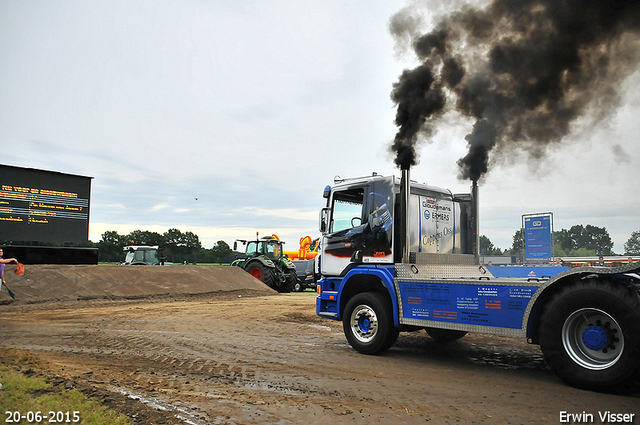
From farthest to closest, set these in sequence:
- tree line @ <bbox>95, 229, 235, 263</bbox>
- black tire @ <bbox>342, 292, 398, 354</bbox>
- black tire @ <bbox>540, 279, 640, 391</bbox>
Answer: tree line @ <bbox>95, 229, 235, 263</bbox>, black tire @ <bbox>342, 292, 398, 354</bbox>, black tire @ <bbox>540, 279, 640, 391</bbox>

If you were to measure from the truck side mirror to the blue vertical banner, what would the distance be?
1165 cm

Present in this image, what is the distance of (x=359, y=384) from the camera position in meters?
6.12

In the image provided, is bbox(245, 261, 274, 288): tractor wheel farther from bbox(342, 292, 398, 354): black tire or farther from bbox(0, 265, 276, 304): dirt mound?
bbox(342, 292, 398, 354): black tire

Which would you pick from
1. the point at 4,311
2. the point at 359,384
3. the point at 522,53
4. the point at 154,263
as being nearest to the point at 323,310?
the point at 359,384

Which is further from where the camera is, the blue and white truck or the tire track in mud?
the blue and white truck

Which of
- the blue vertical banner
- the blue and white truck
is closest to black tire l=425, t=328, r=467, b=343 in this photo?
the blue and white truck

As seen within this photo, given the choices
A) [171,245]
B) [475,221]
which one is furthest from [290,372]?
[171,245]

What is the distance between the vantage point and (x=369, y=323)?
26.8 feet

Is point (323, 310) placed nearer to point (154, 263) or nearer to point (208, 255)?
point (154, 263)

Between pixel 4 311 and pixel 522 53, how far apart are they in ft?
52.5

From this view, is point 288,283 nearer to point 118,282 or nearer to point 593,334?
point 118,282

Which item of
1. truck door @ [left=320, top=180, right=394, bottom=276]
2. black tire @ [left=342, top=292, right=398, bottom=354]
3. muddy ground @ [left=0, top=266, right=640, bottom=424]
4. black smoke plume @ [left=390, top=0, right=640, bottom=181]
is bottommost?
muddy ground @ [left=0, top=266, right=640, bottom=424]

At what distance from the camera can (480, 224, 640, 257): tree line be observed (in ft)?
36.0

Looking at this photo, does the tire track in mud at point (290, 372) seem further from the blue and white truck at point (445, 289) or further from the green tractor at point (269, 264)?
the green tractor at point (269, 264)
